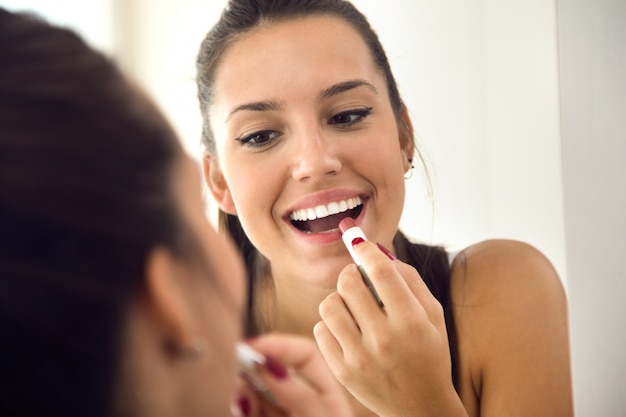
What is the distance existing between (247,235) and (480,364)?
0.79 ft

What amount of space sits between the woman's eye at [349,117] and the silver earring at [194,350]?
30cm

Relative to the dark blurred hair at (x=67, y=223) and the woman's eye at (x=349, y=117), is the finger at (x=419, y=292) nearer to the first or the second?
the woman's eye at (x=349, y=117)

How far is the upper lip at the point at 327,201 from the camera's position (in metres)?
0.58

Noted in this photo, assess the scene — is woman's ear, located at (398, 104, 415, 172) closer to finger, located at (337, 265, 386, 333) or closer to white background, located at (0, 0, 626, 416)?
white background, located at (0, 0, 626, 416)

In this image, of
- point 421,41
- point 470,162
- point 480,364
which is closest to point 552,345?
point 480,364

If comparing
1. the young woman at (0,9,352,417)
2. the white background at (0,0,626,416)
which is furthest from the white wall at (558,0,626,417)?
the young woman at (0,9,352,417)

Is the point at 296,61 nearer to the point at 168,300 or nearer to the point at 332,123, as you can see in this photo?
the point at 332,123

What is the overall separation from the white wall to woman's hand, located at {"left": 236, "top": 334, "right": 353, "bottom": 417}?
0.28 metres

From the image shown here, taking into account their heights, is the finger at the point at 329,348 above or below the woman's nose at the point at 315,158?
below

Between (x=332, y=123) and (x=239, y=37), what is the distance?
0.12 m

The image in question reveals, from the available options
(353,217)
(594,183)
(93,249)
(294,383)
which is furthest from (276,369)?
(594,183)

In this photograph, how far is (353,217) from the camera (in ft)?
1.94

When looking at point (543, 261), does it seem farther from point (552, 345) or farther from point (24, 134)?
point (24, 134)

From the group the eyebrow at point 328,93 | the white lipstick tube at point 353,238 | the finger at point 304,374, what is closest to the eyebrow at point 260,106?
the eyebrow at point 328,93
